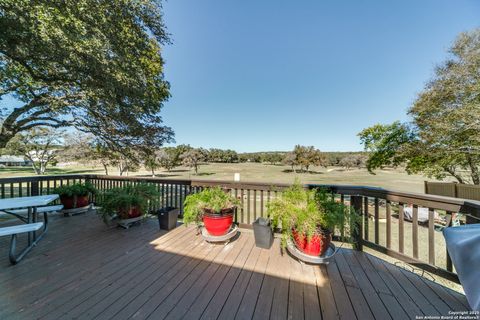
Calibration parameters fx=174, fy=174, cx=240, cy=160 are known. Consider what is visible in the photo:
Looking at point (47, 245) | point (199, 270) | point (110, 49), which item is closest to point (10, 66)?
point (110, 49)

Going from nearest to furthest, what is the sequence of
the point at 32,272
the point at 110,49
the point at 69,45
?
the point at 32,272
the point at 69,45
the point at 110,49

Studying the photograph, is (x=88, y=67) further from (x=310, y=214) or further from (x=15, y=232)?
(x=310, y=214)

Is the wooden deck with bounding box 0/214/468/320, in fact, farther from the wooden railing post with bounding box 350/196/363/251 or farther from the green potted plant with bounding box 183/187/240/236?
the green potted plant with bounding box 183/187/240/236

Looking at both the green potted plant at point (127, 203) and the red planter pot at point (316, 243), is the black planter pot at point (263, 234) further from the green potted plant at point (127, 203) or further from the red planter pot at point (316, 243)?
the green potted plant at point (127, 203)

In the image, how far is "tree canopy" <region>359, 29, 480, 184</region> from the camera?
22.5 feet

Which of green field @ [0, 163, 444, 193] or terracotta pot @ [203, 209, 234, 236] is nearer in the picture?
terracotta pot @ [203, 209, 234, 236]

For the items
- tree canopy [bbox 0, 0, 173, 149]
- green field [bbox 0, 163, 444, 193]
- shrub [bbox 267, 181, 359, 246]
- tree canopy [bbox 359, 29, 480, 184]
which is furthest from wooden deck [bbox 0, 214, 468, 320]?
green field [bbox 0, 163, 444, 193]

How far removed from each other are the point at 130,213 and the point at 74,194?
1901 mm

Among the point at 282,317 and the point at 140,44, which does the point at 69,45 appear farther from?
the point at 282,317

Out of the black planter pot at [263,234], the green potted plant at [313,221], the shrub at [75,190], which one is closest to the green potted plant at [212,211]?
the black planter pot at [263,234]

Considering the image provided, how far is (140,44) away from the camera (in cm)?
538

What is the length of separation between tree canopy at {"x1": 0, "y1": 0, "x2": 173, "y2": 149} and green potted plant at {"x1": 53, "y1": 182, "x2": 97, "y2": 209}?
93.5 inches

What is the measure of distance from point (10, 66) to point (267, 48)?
7611 mm

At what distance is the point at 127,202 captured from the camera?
9.96ft
